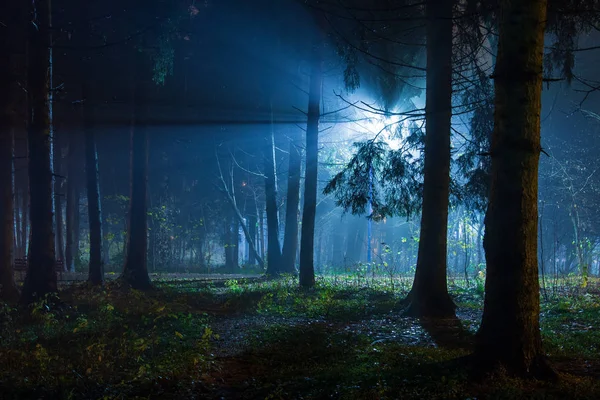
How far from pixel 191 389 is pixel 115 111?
18581 mm

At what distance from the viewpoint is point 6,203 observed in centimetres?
1456

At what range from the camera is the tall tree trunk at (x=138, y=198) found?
15.6 m

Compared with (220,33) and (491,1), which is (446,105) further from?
(220,33)

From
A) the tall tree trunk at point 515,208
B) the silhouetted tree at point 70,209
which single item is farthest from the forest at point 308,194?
the silhouetted tree at point 70,209

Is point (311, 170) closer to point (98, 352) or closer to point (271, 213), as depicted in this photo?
point (271, 213)

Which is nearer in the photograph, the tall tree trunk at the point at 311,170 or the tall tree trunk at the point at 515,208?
the tall tree trunk at the point at 515,208

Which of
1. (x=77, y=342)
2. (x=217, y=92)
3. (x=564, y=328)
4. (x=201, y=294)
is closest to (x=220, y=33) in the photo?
(x=217, y=92)

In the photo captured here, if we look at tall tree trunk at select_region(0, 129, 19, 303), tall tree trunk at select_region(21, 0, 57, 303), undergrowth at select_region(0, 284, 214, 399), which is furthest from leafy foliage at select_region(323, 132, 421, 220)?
tall tree trunk at select_region(0, 129, 19, 303)

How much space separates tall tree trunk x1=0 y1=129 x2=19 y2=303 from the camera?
1345cm

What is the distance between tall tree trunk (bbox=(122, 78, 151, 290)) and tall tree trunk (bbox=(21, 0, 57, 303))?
14.6 ft

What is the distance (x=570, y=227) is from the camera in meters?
32.4

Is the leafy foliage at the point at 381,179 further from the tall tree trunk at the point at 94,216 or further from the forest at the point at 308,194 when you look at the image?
the tall tree trunk at the point at 94,216

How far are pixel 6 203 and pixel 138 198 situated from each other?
377 centimetres

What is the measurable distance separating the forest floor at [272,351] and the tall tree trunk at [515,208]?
1.18ft
